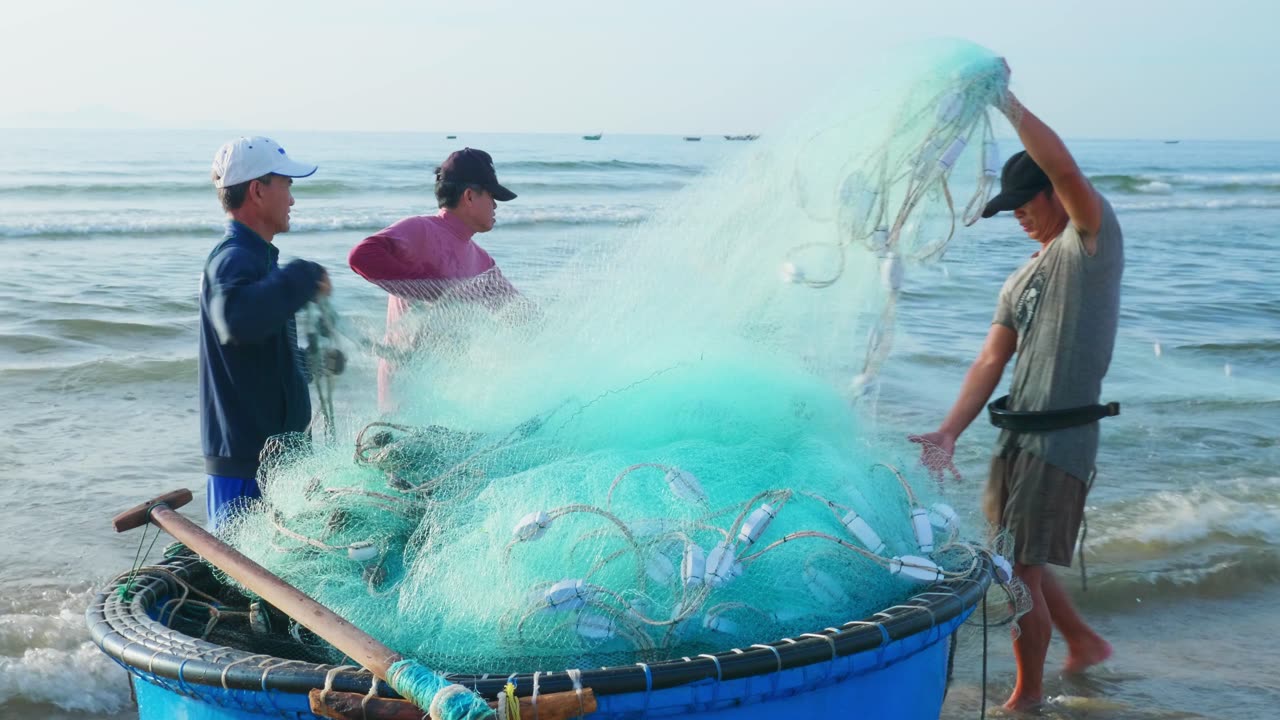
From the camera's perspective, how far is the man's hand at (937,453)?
10.1ft

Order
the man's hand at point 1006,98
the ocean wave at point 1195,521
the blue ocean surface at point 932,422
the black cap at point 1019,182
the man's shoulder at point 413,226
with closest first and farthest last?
the man's hand at point 1006,98 < the black cap at point 1019,182 < the man's shoulder at point 413,226 < the blue ocean surface at point 932,422 < the ocean wave at point 1195,521

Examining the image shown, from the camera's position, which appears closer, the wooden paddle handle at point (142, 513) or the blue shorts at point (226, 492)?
the wooden paddle handle at point (142, 513)

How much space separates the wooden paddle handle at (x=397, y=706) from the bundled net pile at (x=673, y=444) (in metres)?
0.24

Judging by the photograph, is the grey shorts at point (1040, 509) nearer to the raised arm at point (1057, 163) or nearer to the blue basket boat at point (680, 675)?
the raised arm at point (1057, 163)

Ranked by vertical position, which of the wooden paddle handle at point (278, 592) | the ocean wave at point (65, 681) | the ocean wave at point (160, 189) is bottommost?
the ocean wave at point (65, 681)

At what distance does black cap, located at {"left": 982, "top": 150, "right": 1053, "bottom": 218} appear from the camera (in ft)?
11.1

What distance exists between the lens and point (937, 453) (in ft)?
10.5

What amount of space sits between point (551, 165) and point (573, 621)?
29.6 metres

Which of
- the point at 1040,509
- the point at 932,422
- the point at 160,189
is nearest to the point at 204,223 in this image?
the point at 160,189

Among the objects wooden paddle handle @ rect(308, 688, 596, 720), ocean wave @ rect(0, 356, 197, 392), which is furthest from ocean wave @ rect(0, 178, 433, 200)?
wooden paddle handle @ rect(308, 688, 596, 720)

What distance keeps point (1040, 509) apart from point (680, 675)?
1.89 metres

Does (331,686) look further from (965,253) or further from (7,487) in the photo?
(7,487)

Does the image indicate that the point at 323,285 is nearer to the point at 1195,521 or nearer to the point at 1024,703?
the point at 1024,703

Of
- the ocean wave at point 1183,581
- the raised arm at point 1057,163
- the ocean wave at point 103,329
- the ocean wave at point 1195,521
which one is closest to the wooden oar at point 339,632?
the raised arm at point 1057,163
